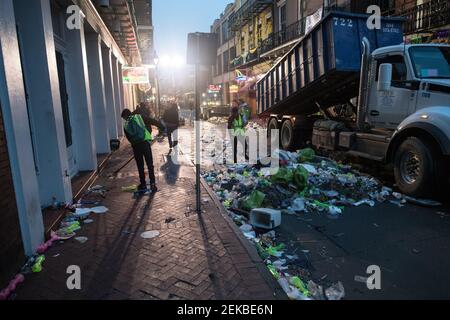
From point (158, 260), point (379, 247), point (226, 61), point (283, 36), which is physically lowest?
point (379, 247)

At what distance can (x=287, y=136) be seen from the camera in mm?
11742

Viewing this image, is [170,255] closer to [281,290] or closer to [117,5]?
[281,290]

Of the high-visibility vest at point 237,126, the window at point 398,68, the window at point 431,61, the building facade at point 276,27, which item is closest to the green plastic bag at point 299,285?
the window at point 431,61

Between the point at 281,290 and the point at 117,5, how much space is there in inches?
436

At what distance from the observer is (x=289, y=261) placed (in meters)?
3.93

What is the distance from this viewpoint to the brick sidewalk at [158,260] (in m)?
3.13

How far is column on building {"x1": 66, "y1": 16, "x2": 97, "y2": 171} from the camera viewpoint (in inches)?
286

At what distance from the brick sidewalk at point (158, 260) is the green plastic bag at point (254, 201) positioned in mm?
479

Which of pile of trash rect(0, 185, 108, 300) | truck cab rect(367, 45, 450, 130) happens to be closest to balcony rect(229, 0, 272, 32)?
truck cab rect(367, 45, 450, 130)

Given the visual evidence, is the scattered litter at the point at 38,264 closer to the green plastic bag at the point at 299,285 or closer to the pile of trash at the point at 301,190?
the green plastic bag at the point at 299,285

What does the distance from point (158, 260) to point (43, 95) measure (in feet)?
9.77

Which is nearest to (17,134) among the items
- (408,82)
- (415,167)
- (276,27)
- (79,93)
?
(79,93)

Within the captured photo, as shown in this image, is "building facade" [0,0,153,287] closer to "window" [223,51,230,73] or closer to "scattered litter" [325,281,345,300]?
"scattered litter" [325,281,345,300]

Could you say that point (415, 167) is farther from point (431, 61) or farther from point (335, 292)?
point (335, 292)
